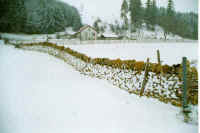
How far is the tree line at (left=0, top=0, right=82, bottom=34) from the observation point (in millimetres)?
1363

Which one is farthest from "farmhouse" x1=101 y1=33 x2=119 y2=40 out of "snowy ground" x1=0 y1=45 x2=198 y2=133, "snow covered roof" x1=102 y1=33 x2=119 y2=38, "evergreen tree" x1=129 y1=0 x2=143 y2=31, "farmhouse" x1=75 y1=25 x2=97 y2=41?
"snowy ground" x1=0 y1=45 x2=198 y2=133

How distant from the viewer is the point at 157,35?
1491 millimetres

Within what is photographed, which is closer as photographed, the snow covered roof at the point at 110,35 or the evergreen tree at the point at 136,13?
the evergreen tree at the point at 136,13

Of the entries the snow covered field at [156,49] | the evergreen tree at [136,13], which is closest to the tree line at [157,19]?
the evergreen tree at [136,13]

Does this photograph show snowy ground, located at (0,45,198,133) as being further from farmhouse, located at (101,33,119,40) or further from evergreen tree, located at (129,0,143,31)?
evergreen tree, located at (129,0,143,31)

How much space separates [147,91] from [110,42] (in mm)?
795

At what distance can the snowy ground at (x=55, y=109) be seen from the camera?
1264 millimetres

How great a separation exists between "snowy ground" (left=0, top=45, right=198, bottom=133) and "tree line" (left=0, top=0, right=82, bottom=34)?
24 cm

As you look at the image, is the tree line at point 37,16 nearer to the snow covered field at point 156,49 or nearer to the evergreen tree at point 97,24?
the evergreen tree at point 97,24

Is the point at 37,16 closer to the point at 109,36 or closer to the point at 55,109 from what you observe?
the point at 109,36

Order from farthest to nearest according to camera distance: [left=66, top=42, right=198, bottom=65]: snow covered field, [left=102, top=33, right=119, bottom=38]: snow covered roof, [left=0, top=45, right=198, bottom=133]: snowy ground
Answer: [left=102, top=33, right=119, bottom=38]: snow covered roof
[left=66, top=42, right=198, bottom=65]: snow covered field
[left=0, top=45, right=198, bottom=133]: snowy ground

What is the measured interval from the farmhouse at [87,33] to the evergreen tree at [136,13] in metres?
0.44

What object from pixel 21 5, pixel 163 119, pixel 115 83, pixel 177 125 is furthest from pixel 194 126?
pixel 21 5

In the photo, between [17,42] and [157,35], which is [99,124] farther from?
[17,42]
